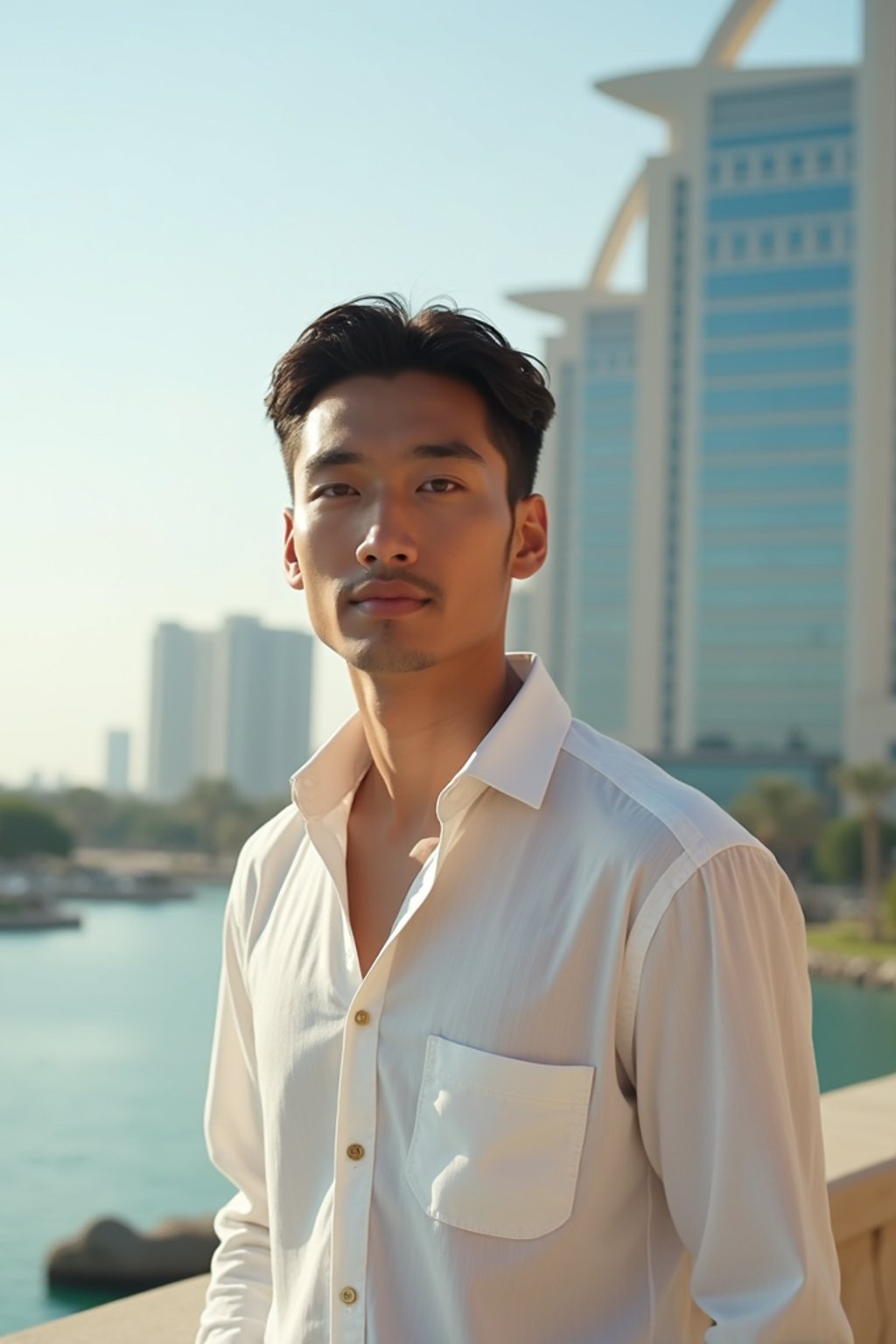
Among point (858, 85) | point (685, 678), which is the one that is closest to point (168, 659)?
point (685, 678)

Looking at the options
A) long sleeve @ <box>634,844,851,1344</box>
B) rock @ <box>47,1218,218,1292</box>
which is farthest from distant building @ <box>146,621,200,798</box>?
long sleeve @ <box>634,844,851,1344</box>

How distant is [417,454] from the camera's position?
1404mm

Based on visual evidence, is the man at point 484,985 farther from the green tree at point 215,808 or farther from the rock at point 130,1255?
the green tree at point 215,808

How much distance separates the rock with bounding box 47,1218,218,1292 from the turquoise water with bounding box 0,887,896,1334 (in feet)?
0.77

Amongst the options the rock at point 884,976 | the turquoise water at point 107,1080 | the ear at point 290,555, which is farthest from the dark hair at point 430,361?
the rock at point 884,976

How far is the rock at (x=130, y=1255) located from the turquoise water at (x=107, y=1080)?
0.24 m

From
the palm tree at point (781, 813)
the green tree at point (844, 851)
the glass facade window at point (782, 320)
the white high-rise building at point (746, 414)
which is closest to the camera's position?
the palm tree at point (781, 813)

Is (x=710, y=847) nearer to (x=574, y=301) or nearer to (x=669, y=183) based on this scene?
(x=669, y=183)

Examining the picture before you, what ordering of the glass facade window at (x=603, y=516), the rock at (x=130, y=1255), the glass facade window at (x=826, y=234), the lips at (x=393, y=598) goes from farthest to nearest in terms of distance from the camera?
1. the glass facade window at (x=603, y=516)
2. the glass facade window at (x=826, y=234)
3. the rock at (x=130, y=1255)
4. the lips at (x=393, y=598)

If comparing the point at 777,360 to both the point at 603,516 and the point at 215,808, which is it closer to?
the point at 603,516

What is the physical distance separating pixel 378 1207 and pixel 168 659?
112268mm

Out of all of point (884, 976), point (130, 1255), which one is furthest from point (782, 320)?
point (130, 1255)

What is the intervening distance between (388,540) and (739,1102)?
0.59m

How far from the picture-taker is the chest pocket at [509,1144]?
4.00ft
